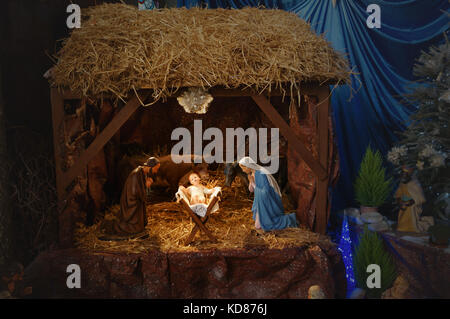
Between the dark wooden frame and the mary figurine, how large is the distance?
49 cm

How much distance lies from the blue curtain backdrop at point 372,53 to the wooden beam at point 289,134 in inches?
92.9

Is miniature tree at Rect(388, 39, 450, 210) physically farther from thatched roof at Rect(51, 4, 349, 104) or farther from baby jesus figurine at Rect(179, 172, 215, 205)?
baby jesus figurine at Rect(179, 172, 215, 205)

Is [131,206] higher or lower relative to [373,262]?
higher

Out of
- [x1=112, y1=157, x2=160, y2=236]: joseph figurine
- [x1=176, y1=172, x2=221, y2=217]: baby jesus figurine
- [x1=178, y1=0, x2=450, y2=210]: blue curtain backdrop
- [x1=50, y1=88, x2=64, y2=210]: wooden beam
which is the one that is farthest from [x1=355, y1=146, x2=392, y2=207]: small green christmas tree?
[x1=50, y1=88, x2=64, y2=210]: wooden beam

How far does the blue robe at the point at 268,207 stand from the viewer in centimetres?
502

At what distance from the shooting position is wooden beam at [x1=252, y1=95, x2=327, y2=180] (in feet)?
15.0

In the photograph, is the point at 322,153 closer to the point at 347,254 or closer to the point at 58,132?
the point at 347,254

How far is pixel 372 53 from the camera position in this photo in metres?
6.60

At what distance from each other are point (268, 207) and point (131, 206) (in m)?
1.81

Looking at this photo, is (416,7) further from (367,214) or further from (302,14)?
(367,214)

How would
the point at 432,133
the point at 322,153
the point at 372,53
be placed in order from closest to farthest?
the point at 322,153, the point at 432,133, the point at 372,53

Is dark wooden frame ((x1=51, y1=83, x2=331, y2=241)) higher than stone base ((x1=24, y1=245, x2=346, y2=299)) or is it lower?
higher

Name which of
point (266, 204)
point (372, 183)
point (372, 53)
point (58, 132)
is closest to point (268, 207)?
point (266, 204)

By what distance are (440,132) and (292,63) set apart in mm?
2462
